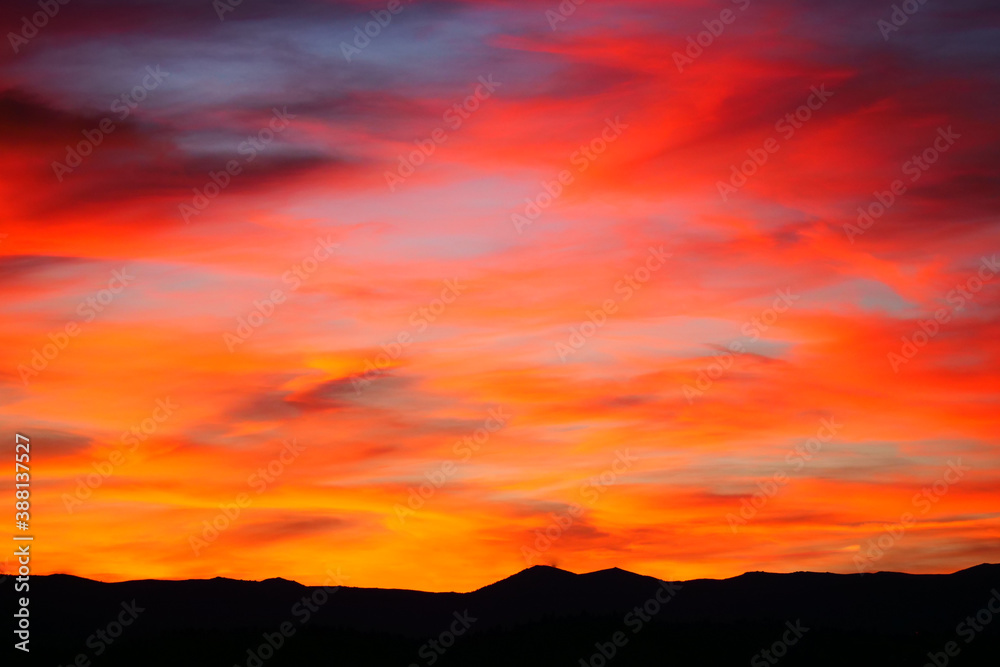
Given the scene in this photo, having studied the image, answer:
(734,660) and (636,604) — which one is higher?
(734,660)

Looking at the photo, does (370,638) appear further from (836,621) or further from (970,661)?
(836,621)

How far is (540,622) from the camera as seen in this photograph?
50250mm

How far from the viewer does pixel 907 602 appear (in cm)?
8938

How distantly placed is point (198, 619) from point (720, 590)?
40953mm

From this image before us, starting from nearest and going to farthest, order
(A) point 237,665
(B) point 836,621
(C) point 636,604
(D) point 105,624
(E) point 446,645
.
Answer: (A) point 237,665, (E) point 446,645, (D) point 105,624, (B) point 836,621, (C) point 636,604

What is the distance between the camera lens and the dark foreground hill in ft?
148

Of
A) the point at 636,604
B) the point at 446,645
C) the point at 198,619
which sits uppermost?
the point at 446,645

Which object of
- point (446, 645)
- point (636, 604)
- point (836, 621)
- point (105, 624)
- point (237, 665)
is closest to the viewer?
point (237, 665)

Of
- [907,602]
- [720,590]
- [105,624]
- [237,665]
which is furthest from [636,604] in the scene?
[237,665]

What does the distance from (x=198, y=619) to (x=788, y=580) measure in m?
48.0

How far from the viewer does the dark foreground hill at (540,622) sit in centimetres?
4512

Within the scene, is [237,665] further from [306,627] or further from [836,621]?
[836,621]

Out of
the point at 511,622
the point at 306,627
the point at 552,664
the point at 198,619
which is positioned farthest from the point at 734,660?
the point at 198,619

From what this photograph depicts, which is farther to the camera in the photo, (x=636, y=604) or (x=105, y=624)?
(x=636, y=604)
